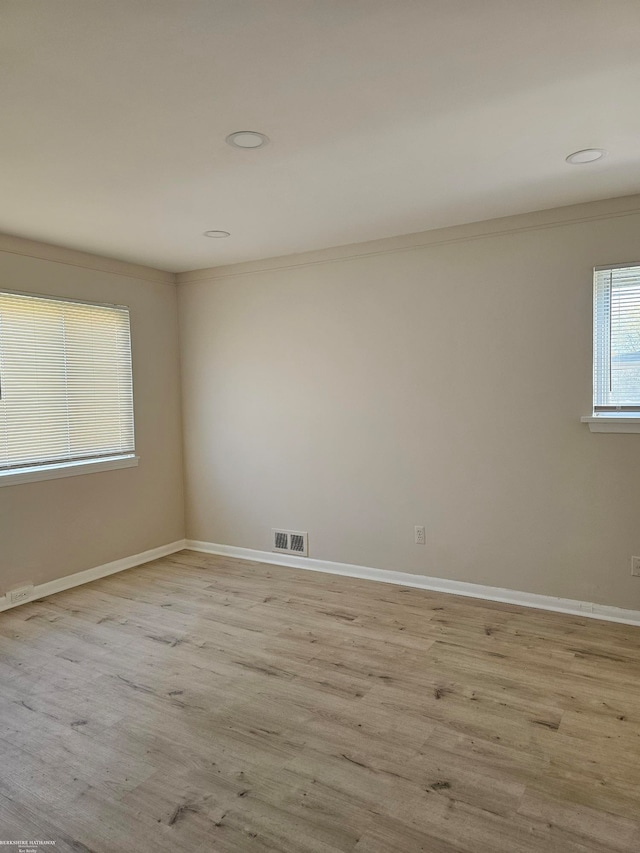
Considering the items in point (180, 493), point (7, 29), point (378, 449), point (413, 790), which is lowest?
point (413, 790)

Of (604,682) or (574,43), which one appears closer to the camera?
(574,43)

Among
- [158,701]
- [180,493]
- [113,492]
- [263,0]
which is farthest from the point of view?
[180,493]

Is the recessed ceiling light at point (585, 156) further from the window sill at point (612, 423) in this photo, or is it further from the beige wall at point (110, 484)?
the beige wall at point (110, 484)

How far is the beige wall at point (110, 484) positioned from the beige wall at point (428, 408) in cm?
24

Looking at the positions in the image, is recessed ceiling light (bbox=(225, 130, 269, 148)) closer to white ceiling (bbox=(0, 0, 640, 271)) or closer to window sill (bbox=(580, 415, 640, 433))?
white ceiling (bbox=(0, 0, 640, 271))

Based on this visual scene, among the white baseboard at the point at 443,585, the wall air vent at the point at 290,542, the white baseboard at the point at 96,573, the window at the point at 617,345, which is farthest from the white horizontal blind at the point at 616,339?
the white baseboard at the point at 96,573

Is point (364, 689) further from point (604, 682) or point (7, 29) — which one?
point (7, 29)

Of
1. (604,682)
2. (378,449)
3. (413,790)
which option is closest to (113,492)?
(378,449)

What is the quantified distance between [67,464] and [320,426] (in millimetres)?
1922

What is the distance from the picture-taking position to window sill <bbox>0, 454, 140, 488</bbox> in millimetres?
3820

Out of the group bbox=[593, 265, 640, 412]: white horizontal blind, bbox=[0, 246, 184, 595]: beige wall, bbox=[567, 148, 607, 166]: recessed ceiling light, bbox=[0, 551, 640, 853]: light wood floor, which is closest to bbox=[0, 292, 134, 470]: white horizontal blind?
bbox=[0, 246, 184, 595]: beige wall

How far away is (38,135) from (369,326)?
244 cm

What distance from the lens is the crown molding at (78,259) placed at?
3830 millimetres

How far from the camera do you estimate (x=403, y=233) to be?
397 centimetres
